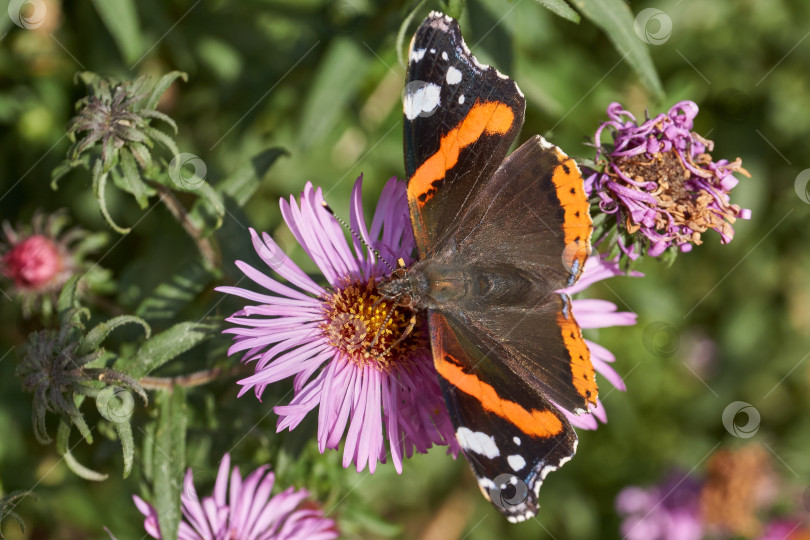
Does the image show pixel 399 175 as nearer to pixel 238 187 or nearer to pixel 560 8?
pixel 238 187

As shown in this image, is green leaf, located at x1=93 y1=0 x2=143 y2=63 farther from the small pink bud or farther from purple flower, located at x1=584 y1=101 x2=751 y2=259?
purple flower, located at x1=584 y1=101 x2=751 y2=259

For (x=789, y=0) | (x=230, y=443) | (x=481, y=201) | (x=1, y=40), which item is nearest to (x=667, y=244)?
(x=481, y=201)

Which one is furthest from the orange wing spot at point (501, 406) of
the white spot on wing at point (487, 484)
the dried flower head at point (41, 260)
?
the dried flower head at point (41, 260)

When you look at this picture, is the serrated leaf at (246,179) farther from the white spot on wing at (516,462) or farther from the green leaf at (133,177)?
the white spot on wing at (516,462)

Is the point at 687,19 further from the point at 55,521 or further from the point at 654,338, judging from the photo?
the point at 55,521

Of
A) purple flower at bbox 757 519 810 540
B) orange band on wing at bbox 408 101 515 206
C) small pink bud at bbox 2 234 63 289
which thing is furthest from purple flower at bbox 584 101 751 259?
purple flower at bbox 757 519 810 540
